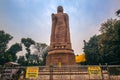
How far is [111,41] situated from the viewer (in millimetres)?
27047

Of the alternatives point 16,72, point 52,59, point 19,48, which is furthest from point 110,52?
point 19,48

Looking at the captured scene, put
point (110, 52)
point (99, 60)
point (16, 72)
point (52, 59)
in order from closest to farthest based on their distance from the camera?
point (16, 72) < point (52, 59) < point (110, 52) < point (99, 60)

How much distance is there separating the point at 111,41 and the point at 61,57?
12532mm

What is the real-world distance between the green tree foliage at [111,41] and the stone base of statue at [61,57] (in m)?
9.83

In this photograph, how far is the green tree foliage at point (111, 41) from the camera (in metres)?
25.1

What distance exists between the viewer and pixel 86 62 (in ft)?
129

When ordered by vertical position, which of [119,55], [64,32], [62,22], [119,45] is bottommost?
[119,55]

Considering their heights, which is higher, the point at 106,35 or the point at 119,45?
the point at 106,35

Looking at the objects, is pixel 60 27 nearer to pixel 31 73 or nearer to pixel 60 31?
pixel 60 31

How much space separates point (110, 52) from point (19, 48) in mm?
37983

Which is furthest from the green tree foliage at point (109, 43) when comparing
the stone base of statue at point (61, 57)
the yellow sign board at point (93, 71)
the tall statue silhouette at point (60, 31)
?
the yellow sign board at point (93, 71)

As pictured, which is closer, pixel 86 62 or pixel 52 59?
pixel 52 59

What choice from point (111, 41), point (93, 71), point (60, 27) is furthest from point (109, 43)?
point (93, 71)

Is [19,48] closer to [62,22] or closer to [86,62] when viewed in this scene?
[86,62]
